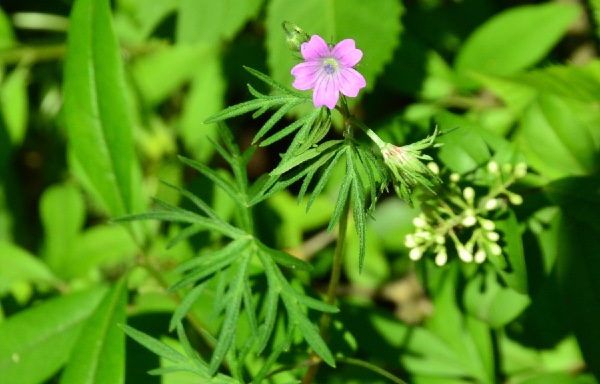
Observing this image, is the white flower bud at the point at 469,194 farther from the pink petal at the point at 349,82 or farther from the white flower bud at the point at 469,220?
the pink petal at the point at 349,82

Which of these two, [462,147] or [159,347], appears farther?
[462,147]

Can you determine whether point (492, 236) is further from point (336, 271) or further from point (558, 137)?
point (558, 137)

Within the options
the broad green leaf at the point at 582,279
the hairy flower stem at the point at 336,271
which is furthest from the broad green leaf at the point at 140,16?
the broad green leaf at the point at 582,279

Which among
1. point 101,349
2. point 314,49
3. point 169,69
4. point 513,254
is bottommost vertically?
point 101,349

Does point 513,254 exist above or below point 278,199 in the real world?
above

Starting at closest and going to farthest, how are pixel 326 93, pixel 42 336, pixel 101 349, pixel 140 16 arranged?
pixel 326 93, pixel 101 349, pixel 42 336, pixel 140 16

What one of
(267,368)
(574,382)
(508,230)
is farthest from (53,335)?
(574,382)

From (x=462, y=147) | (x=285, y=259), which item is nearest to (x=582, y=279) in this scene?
(x=462, y=147)
